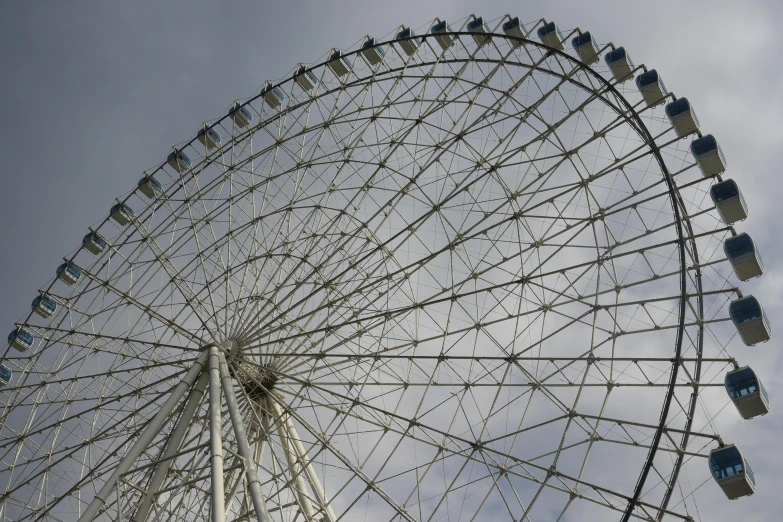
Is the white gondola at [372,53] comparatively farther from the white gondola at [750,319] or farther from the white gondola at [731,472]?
the white gondola at [731,472]

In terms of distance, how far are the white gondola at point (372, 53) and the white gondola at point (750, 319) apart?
14.6 m

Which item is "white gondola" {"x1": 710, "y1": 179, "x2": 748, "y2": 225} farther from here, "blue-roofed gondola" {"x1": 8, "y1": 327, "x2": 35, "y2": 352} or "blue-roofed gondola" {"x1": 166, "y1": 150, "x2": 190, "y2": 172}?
"blue-roofed gondola" {"x1": 8, "y1": 327, "x2": 35, "y2": 352}

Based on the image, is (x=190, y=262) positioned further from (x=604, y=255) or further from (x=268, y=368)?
(x=604, y=255)

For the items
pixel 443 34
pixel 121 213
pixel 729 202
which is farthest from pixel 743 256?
pixel 121 213

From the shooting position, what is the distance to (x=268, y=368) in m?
22.2

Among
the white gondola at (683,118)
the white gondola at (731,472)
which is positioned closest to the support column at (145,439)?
the white gondola at (731,472)

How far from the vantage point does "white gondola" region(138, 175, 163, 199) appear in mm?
28906

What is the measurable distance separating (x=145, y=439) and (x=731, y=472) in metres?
13.8

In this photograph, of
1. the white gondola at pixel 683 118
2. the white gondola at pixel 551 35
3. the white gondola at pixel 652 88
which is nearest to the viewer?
the white gondola at pixel 683 118

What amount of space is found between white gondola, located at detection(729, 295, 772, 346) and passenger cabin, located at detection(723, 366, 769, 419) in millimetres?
1437

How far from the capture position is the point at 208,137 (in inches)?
1136

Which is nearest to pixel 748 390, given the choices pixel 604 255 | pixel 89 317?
pixel 604 255

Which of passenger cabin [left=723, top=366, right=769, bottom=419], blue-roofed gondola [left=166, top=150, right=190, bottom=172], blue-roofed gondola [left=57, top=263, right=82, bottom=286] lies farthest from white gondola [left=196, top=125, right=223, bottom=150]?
passenger cabin [left=723, top=366, right=769, bottom=419]

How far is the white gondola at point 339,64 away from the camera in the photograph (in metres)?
27.7
